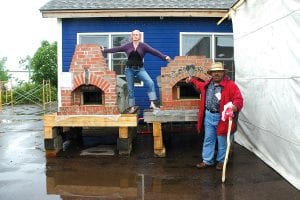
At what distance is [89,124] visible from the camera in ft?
26.3

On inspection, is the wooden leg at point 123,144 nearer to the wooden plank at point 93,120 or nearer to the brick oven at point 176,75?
the wooden plank at point 93,120

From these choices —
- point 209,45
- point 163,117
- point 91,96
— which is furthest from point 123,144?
point 209,45

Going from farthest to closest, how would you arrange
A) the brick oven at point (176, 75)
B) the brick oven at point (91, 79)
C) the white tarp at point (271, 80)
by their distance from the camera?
1. the brick oven at point (176, 75)
2. the brick oven at point (91, 79)
3. the white tarp at point (271, 80)

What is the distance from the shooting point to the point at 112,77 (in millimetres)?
8039

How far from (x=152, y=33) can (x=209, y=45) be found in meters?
1.66

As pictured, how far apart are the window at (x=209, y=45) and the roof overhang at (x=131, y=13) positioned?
2.56ft

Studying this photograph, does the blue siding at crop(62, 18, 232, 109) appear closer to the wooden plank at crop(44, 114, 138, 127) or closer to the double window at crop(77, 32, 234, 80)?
the double window at crop(77, 32, 234, 80)

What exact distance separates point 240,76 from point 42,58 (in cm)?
2103

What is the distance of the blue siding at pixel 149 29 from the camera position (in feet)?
39.2

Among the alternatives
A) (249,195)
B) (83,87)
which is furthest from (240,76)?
(249,195)

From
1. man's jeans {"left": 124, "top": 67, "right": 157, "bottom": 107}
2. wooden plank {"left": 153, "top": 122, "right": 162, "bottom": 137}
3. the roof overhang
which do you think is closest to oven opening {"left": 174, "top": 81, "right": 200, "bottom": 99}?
man's jeans {"left": 124, "top": 67, "right": 157, "bottom": 107}

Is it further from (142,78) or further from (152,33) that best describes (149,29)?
(142,78)

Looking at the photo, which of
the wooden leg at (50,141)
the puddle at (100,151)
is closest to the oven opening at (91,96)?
the wooden leg at (50,141)

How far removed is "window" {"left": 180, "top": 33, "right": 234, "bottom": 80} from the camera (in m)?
12.1
